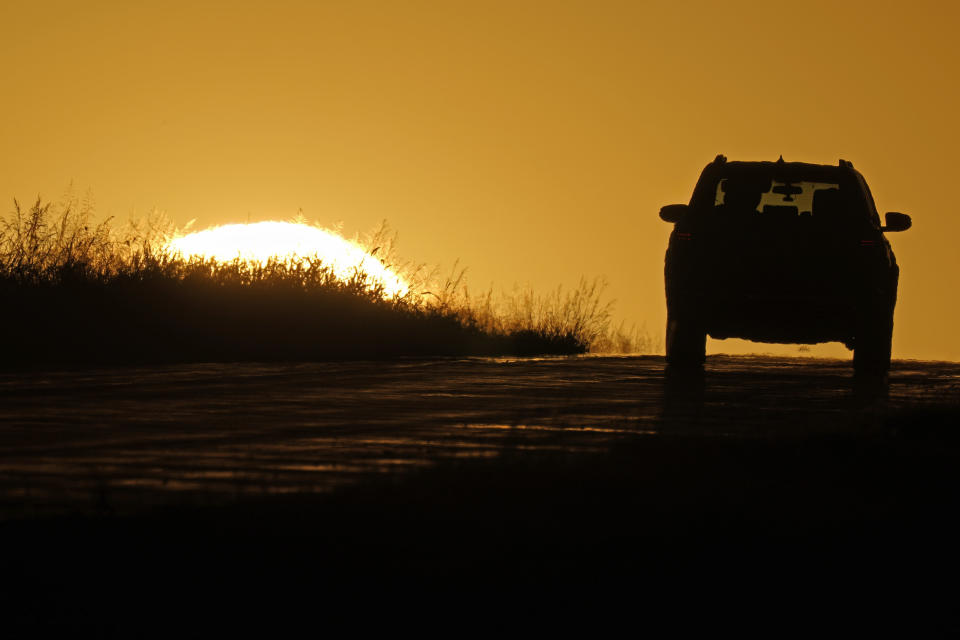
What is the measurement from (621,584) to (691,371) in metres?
10.3

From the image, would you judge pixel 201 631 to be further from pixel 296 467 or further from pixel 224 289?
pixel 224 289

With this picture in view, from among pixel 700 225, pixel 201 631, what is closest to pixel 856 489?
pixel 201 631

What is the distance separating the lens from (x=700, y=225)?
13.6 meters

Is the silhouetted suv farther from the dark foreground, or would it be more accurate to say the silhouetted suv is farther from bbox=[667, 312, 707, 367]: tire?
the dark foreground

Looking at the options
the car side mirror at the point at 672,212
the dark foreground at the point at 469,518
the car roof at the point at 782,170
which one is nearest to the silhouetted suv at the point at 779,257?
the car roof at the point at 782,170

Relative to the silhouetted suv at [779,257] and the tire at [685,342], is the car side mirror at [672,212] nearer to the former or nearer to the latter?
the silhouetted suv at [779,257]

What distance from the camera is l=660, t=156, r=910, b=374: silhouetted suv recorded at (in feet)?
44.2

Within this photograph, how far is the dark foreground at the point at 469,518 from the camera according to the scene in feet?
12.8

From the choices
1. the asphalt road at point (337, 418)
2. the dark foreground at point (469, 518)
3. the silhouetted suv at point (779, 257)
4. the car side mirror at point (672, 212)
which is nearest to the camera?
the dark foreground at point (469, 518)

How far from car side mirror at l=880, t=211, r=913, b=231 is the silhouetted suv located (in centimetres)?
69

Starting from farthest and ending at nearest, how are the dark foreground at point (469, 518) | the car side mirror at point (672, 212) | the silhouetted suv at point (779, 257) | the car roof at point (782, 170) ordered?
1. the car side mirror at point (672, 212)
2. the car roof at point (782, 170)
3. the silhouetted suv at point (779, 257)
4. the dark foreground at point (469, 518)


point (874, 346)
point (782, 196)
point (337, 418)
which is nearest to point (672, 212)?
point (782, 196)

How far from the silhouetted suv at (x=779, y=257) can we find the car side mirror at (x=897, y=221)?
0.69 metres

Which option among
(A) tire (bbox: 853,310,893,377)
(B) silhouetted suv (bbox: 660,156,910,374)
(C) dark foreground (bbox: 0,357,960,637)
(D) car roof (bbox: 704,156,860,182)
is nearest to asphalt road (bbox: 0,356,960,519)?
(C) dark foreground (bbox: 0,357,960,637)
